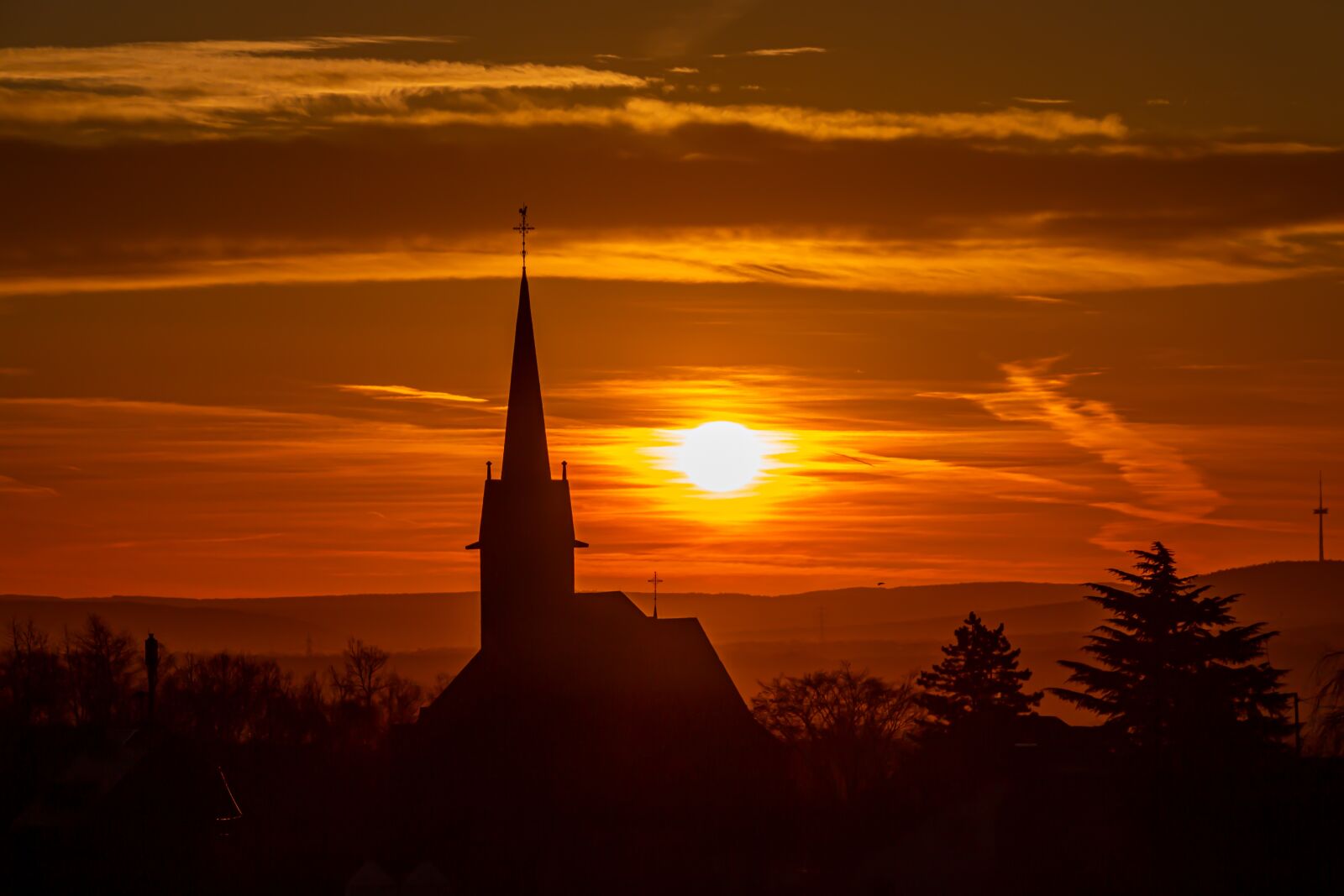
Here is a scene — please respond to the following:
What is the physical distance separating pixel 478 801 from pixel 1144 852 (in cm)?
4425

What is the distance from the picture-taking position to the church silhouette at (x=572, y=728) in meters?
97.9

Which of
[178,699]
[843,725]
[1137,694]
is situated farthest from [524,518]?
[178,699]

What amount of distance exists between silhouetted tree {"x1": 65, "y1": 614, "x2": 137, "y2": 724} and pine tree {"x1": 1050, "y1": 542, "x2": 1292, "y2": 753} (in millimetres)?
66807

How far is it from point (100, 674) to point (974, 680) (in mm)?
68770

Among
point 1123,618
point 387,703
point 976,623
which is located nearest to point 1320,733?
point 1123,618

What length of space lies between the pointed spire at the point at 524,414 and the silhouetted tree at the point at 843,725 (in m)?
20.7

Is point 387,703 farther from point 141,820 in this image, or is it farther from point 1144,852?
point 1144,852

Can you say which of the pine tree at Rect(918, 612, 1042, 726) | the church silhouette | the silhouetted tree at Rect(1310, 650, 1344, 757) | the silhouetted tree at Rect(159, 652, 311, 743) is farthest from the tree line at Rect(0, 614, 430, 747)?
the silhouetted tree at Rect(1310, 650, 1344, 757)

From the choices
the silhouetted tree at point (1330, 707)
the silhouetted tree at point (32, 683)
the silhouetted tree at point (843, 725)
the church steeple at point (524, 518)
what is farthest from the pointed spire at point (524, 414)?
the silhouetted tree at point (1330, 707)

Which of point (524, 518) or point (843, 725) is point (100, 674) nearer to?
point (843, 725)

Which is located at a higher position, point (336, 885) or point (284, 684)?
point (284, 684)

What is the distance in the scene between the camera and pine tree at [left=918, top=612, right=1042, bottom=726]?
391ft

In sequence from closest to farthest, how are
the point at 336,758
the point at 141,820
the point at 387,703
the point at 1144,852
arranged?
the point at 1144,852, the point at 141,820, the point at 336,758, the point at 387,703

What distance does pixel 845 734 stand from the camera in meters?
127
